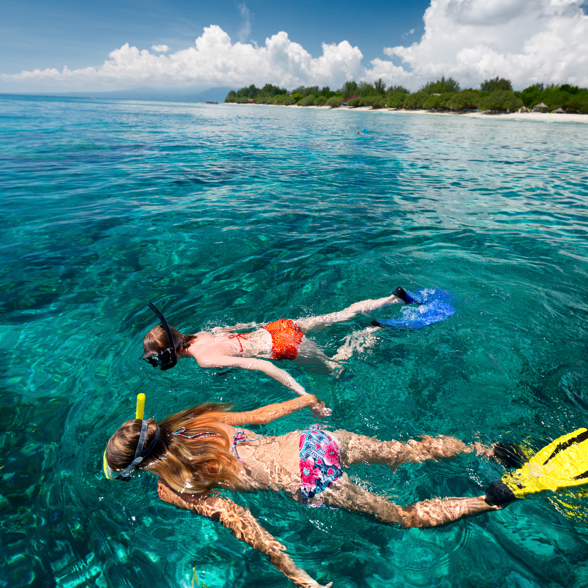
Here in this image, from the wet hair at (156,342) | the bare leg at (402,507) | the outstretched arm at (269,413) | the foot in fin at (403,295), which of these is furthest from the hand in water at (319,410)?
the foot in fin at (403,295)

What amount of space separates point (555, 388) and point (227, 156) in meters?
19.6

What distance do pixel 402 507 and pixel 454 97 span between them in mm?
100742

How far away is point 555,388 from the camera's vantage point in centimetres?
405

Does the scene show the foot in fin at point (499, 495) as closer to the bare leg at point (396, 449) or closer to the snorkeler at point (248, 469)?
the snorkeler at point (248, 469)

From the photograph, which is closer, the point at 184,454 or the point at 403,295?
the point at 184,454

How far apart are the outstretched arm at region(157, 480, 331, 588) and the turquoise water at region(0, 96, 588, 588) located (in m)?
0.52

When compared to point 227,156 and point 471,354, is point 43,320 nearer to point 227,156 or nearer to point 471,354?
point 471,354

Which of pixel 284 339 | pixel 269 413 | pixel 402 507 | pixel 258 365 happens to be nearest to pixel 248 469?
pixel 269 413

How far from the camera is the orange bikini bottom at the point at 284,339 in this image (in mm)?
4539

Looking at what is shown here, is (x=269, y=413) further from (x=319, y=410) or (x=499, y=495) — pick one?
(x=499, y=495)

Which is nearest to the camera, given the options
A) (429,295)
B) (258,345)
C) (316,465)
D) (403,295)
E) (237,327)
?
(316,465)

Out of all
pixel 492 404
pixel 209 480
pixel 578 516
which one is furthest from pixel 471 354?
pixel 209 480

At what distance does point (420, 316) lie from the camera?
207 inches

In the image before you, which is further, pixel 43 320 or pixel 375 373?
pixel 43 320
